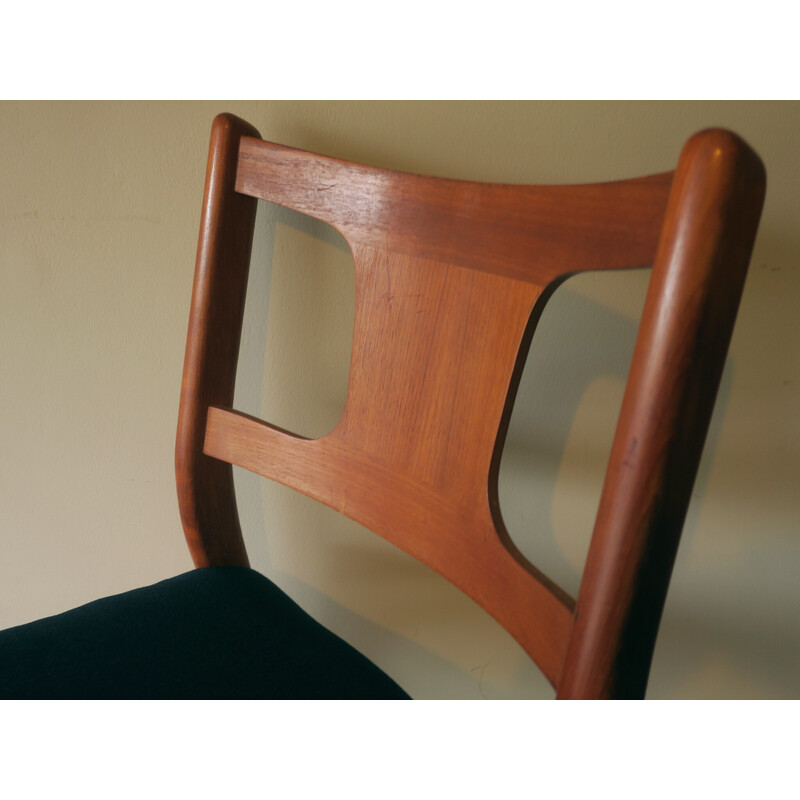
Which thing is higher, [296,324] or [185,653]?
[296,324]

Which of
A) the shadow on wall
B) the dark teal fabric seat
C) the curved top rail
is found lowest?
the dark teal fabric seat

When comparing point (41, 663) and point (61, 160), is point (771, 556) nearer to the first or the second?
point (41, 663)

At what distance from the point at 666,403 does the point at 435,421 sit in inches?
6.4

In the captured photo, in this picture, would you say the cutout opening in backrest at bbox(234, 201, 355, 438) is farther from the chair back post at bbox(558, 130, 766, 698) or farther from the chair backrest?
the chair back post at bbox(558, 130, 766, 698)

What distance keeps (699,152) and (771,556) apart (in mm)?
442

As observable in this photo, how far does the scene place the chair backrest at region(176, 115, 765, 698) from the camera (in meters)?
0.23

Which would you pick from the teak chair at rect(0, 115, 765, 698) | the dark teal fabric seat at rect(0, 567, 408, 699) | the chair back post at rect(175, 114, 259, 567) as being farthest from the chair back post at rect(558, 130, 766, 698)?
the chair back post at rect(175, 114, 259, 567)

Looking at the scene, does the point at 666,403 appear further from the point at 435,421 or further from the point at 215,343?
the point at 215,343

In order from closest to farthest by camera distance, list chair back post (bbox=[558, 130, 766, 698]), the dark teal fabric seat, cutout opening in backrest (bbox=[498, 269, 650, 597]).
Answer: chair back post (bbox=[558, 130, 766, 698])
the dark teal fabric seat
cutout opening in backrest (bbox=[498, 269, 650, 597])

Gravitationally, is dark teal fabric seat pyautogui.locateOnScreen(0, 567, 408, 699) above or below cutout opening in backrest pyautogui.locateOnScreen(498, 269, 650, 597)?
below

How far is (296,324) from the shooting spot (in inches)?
21.9

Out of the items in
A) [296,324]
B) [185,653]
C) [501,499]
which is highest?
[296,324]

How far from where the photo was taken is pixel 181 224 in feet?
1.79

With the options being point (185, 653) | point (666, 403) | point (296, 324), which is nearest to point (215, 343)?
point (296, 324)
